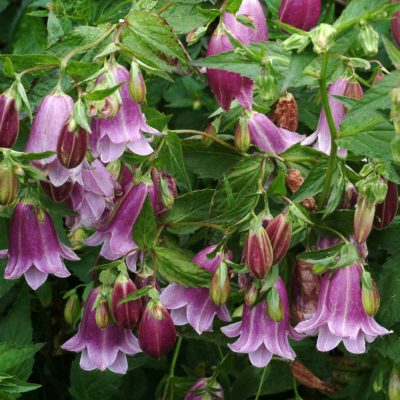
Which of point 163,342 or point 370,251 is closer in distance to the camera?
point 163,342

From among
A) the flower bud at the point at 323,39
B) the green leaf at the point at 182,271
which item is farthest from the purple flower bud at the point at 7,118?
the flower bud at the point at 323,39

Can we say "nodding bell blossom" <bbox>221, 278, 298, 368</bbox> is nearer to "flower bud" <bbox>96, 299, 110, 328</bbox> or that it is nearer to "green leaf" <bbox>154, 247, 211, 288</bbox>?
"green leaf" <bbox>154, 247, 211, 288</bbox>

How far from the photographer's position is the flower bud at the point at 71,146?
1.56 meters

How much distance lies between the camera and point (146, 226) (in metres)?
1.79

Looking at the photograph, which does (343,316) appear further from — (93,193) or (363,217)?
(93,193)

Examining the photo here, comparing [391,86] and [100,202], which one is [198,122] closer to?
[100,202]

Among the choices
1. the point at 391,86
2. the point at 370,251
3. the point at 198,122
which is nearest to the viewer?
the point at 391,86

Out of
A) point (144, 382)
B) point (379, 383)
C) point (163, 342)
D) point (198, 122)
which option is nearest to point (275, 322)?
point (163, 342)

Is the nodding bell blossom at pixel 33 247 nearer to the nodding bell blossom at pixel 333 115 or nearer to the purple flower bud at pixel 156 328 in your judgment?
the purple flower bud at pixel 156 328

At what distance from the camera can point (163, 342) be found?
5.91ft

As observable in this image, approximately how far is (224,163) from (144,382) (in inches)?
32.7

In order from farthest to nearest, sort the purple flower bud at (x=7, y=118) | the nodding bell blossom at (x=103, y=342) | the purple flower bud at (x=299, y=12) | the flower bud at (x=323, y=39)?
the nodding bell blossom at (x=103, y=342), the purple flower bud at (x=299, y=12), the purple flower bud at (x=7, y=118), the flower bud at (x=323, y=39)

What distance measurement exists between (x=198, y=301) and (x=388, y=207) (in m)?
0.41

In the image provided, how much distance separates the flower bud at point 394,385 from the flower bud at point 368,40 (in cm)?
79
